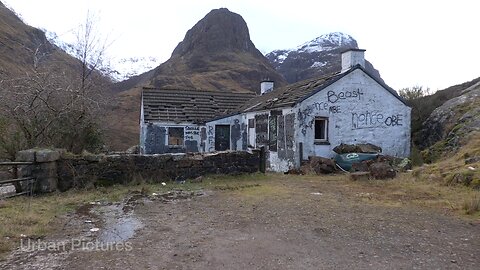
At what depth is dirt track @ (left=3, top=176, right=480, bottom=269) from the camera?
4.87 meters

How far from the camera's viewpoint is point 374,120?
17.9 meters

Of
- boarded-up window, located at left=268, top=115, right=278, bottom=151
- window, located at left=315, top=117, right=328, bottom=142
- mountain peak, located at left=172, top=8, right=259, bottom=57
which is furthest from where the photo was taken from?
mountain peak, located at left=172, top=8, right=259, bottom=57

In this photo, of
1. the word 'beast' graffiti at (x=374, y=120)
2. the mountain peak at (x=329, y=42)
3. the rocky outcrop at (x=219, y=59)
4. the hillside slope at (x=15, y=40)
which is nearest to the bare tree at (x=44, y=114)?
the word 'beast' graffiti at (x=374, y=120)

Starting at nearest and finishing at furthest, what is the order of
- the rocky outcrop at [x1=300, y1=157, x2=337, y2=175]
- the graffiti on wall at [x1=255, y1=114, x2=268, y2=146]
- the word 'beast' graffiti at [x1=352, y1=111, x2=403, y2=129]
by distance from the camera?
the rocky outcrop at [x1=300, y1=157, x2=337, y2=175] → the word 'beast' graffiti at [x1=352, y1=111, x2=403, y2=129] → the graffiti on wall at [x1=255, y1=114, x2=268, y2=146]

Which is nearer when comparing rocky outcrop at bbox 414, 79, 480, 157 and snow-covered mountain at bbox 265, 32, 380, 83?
rocky outcrop at bbox 414, 79, 480, 157

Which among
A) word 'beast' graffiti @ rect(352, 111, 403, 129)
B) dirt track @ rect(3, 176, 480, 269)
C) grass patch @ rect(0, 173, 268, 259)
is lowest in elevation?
dirt track @ rect(3, 176, 480, 269)

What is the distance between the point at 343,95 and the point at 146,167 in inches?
387

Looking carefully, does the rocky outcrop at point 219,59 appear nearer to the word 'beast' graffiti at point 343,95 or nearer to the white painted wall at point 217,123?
the white painted wall at point 217,123

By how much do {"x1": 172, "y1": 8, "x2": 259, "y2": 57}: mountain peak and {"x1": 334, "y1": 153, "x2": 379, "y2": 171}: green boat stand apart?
226ft

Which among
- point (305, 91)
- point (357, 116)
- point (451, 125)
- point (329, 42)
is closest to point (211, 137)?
point (305, 91)

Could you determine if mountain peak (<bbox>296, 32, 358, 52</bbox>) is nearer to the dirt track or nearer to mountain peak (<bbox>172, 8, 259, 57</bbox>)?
mountain peak (<bbox>172, 8, 259, 57</bbox>)

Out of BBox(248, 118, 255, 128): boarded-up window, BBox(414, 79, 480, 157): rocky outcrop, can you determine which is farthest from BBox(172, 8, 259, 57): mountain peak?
BBox(414, 79, 480, 157): rocky outcrop

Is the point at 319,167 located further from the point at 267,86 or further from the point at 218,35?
the point at 218,35

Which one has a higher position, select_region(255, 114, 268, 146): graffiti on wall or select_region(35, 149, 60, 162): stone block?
select_region(255, 114, 268, 146): graffiti on wall
